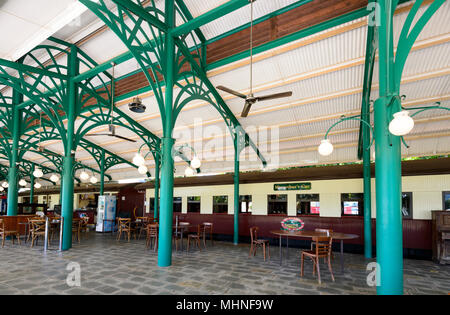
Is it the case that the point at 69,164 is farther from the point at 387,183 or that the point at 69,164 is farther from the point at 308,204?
the point at 387,183

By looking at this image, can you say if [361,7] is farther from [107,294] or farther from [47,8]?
[107,294]

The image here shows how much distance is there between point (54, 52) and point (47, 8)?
441 cm

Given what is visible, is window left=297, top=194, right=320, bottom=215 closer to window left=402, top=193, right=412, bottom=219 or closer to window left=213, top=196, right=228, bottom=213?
window left=402, top=193, right=412, bottom=219

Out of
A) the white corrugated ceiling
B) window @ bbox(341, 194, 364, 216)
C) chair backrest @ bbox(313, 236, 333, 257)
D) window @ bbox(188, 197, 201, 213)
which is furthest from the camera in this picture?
window @ bbox(188, 197, 201, 213)

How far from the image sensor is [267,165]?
1209 cm

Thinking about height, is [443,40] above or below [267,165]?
above

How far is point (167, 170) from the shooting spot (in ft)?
18.5

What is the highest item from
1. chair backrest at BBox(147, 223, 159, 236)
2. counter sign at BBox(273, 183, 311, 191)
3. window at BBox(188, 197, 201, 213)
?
counter sign at BBox(273, 183, 311, 191)

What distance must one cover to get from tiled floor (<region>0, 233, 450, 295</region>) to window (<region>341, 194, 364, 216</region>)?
1.35 m

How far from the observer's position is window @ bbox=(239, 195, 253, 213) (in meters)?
9.76

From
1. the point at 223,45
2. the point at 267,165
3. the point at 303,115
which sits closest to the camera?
the point at 223,45

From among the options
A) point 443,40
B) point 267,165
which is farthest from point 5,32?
point 267,165

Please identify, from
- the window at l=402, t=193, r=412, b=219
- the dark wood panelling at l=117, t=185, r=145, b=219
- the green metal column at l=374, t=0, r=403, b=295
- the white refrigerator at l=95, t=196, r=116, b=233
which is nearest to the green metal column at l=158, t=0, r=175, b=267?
the green metal column at l=374, t=0, r=403, b=295

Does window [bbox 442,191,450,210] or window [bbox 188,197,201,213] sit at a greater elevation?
window [bbox 442,191,450,210]
